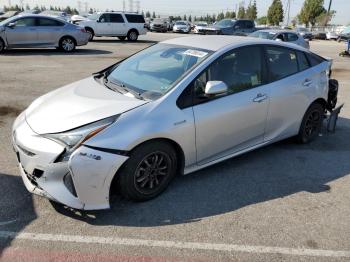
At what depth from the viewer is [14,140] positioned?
3.94 meters

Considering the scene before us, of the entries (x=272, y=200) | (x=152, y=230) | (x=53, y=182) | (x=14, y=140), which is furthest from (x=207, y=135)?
(x=14, y=140)

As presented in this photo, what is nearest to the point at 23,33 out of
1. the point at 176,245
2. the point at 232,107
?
the point at 232,107

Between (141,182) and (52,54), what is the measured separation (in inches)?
541

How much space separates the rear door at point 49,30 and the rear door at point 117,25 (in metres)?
8.41

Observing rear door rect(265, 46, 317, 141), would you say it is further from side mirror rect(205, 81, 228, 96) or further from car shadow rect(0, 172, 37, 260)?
car shadow rect(0, 172, 37, 260)

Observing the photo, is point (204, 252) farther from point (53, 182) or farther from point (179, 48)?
point (179, 48)

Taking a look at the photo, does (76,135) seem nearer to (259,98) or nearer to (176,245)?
(176,245)

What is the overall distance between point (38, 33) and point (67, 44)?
4.69 feet

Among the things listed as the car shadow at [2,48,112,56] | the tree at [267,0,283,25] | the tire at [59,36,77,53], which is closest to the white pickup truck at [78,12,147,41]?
the car shadow at [2,48,112,56]

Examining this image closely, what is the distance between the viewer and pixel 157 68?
15.1 ft

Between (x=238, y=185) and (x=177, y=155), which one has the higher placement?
(x=177, y=155)

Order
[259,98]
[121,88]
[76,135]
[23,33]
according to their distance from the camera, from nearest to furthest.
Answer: [76,135] → [121,88] → [259,98] → [23,33]

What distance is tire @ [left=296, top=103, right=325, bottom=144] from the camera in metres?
5.68

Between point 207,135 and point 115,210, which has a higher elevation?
point 207,135
